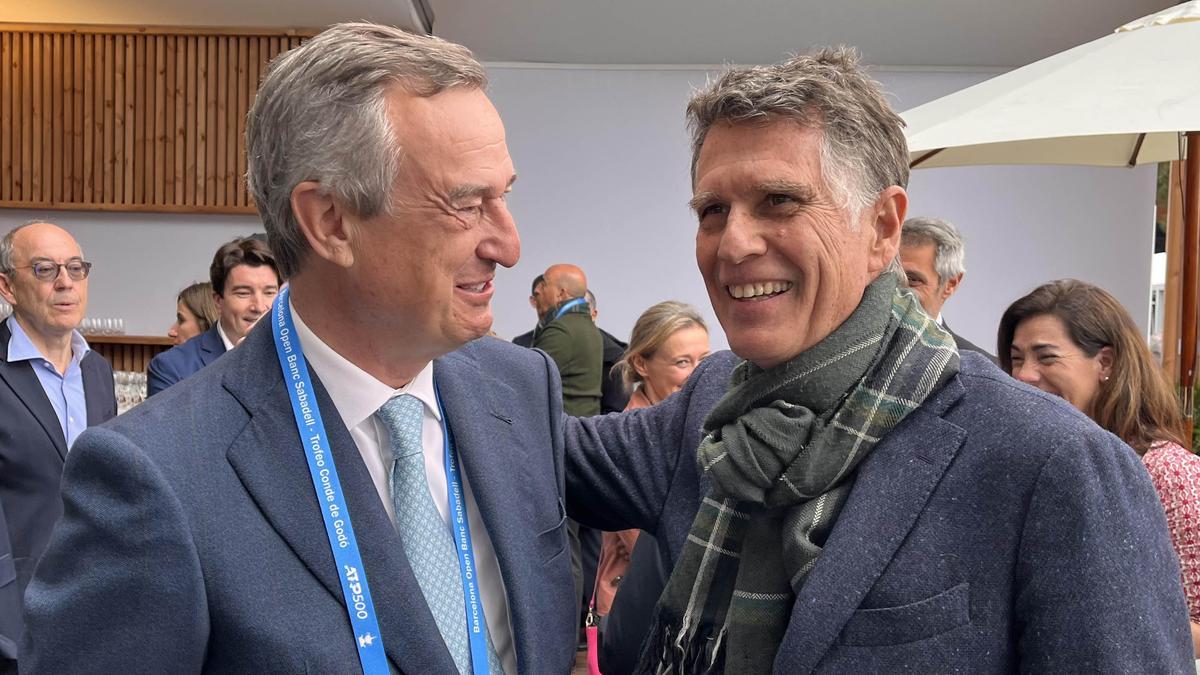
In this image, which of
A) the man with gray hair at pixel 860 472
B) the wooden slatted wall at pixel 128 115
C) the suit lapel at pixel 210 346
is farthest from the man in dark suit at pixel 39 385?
the wooden slatted wall at pixel 128 115

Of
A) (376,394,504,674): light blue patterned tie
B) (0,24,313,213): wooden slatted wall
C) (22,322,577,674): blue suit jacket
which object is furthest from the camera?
(0,24,313,213): wooden slatted wall

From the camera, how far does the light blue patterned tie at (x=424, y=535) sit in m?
1.42

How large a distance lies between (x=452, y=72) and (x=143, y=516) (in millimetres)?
676

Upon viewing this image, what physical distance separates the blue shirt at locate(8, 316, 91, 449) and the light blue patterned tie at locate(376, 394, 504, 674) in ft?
8.85

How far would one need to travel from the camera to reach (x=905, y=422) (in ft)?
4.61

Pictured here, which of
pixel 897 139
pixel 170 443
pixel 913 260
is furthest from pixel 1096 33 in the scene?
pixel 170 443

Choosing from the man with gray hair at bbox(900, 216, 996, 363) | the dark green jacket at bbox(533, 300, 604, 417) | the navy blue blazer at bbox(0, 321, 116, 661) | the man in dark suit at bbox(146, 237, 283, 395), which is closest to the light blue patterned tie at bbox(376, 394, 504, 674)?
the navy blue blazer at bbox(0, 321, 116, 661)

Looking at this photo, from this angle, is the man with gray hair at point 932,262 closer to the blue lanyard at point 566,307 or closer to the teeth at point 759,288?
the blue lanyard at point 566,307

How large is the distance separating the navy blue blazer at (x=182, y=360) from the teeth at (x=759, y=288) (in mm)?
2694

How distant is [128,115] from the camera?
852cm

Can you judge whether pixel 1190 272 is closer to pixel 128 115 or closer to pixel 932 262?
pixel 932 262

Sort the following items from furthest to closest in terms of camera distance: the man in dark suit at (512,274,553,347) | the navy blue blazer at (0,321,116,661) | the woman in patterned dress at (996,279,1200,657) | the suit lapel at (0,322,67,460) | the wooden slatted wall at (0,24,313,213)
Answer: the wooden slatted wall at (0,24,313,213) → the man in dark suit at (512,274,553,347) → the suit lapel at (0,322,67,460) → the navy blue blazer at (0,321,116,661) → the woman in patterned dress at (996,279,1200,657)

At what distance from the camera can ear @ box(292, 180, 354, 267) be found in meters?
1.43

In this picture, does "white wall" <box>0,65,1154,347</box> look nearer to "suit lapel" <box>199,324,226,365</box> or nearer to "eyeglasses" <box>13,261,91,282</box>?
"eyeglasses" <box>13,261,91,282</box>
